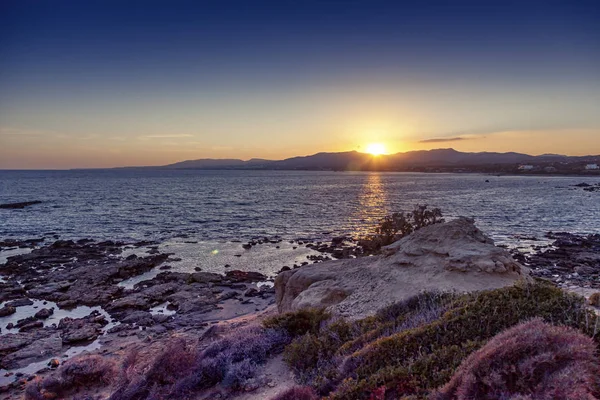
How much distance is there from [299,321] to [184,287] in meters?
14.5

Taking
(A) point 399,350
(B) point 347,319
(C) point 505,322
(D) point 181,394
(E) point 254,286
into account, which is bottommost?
(E) point 254,286

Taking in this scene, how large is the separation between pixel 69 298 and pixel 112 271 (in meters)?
4.77

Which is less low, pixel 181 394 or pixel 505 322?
pixel 505 322

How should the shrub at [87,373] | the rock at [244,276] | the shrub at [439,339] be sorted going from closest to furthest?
the shrub at [439,339] < the shrub at [87,373] < the rock at [244,276]

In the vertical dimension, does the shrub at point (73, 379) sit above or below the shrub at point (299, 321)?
below

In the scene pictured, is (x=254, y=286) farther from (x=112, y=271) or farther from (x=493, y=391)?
(x=493, y=391)

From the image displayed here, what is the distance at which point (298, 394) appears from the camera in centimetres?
702

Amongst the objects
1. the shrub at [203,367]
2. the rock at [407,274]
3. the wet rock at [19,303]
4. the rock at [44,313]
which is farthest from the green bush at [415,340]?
the wet rock at [19,303]

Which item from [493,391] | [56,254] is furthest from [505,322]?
[56,254]

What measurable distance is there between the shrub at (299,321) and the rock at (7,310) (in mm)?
16905

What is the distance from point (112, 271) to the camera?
25.9 metres

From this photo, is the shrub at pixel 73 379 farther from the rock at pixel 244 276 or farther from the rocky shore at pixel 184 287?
the rock at pixel 244 276

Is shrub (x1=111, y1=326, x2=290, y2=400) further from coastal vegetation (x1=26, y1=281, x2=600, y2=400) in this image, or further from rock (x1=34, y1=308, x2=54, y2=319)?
rock (x1=34, y1=308, x2=54, y2=319)

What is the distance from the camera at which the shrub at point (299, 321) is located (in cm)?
1063
